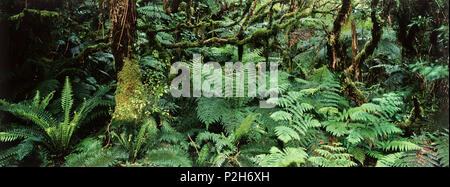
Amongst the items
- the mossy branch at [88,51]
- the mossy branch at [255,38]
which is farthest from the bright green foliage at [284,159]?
the mossy branch at [88,51]

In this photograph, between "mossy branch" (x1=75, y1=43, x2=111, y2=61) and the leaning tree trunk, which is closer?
the leaning tree trunk

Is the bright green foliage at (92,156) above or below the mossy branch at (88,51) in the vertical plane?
below

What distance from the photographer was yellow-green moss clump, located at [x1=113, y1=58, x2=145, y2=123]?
8.61ft

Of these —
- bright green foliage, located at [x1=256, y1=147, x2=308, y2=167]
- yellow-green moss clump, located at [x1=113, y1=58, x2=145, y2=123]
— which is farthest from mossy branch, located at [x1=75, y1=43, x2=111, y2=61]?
bright green foliage, located at [x1=256, y1=147, x2=308, y2=167]

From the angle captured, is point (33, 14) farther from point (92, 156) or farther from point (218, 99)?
point (218, 99)

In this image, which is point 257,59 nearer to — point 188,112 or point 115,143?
point 188,112

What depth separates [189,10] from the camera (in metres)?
4.02

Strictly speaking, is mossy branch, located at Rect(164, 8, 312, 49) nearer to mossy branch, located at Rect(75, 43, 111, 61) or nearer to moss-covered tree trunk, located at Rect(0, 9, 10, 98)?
mossy branch, located at Rect(75, 43, 111, 61)

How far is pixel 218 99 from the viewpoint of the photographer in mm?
3102

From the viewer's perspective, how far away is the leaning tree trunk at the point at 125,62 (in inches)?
101

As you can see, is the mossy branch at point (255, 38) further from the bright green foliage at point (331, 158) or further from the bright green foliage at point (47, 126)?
the bright green foliage at point (331, 158)

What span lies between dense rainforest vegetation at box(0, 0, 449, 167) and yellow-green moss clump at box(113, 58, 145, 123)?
13mm

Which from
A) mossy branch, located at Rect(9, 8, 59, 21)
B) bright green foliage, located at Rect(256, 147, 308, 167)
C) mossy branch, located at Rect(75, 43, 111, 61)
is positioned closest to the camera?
bright green foliage, located at Rect(256, 147, 308, 167)

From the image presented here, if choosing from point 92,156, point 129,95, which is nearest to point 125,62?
point 129,95
